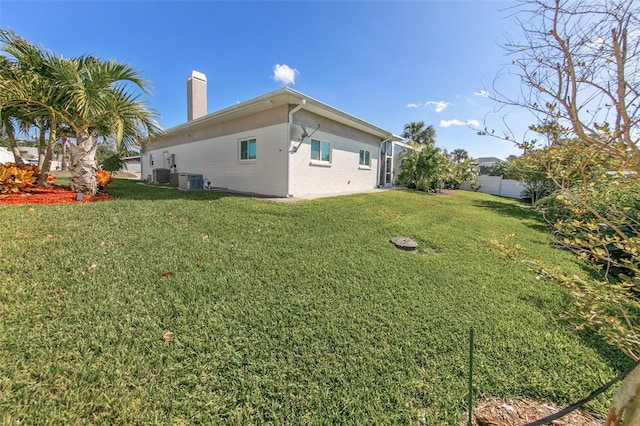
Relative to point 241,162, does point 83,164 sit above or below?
below

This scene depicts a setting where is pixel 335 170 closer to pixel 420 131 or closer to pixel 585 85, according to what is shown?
pixel 585 85

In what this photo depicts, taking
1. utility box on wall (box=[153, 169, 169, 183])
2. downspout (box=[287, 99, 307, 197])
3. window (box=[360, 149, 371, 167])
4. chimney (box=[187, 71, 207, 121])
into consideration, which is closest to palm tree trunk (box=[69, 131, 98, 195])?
downspout (box=[287, 99, 307, 197])

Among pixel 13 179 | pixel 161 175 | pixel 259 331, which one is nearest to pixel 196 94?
pixel 161 175

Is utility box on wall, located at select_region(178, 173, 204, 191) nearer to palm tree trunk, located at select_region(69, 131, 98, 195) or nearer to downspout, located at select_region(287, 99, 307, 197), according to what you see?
palm tree trunk, located at select_region(69, 131, 98, 195)

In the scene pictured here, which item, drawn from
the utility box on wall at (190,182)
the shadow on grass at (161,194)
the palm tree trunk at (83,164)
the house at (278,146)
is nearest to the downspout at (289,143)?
the house at (278,146)

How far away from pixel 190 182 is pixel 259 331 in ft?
32.4

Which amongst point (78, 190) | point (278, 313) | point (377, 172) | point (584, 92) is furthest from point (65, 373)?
point (377, 172)

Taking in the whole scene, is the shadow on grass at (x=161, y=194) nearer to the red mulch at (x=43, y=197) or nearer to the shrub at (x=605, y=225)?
the red mulch at (x=43, y=197)

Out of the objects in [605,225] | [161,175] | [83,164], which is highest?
[161,175]

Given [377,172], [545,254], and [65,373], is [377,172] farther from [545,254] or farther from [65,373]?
[65,373]

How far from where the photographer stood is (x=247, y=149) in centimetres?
1044

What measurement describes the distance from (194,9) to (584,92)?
10309mm

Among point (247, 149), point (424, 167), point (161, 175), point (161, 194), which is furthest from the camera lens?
point (161, 175)

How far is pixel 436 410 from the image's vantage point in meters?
1.78
